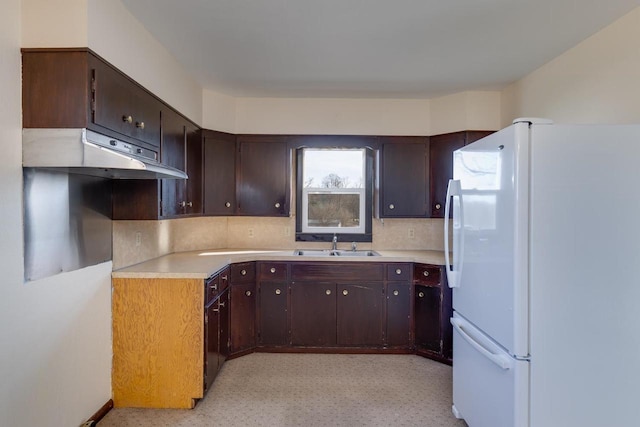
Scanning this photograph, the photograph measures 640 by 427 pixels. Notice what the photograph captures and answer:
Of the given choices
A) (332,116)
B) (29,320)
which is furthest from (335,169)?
(29,320)

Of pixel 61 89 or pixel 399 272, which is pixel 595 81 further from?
pixel 61 89

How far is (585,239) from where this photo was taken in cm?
160

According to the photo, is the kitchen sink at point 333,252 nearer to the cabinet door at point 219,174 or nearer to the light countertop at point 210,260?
the light countertop at point 210,260

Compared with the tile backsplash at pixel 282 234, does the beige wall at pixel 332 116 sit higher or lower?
higher

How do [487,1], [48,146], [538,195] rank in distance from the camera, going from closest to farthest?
[538,195] < [48,146] < [487,1]

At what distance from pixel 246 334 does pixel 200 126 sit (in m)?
2.07

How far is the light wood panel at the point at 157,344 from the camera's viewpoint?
93.7 inches

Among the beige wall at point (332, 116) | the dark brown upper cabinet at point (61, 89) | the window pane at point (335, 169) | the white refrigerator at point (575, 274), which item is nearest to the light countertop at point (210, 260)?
the window pane at point (335, 169)

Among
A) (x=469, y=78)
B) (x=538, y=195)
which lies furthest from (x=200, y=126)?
(x=538, y=195)

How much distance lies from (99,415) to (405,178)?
3.21m

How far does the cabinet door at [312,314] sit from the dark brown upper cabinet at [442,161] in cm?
137

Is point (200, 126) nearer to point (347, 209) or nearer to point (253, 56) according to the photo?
point (253, 56)

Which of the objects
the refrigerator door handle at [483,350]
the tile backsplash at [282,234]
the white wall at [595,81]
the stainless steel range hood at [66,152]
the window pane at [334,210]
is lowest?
the refrigerator door handle at [483,350]

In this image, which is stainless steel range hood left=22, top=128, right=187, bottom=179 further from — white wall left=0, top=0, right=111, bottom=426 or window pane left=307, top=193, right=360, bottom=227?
window pane left=307, top=193, right=360, bottom=227
